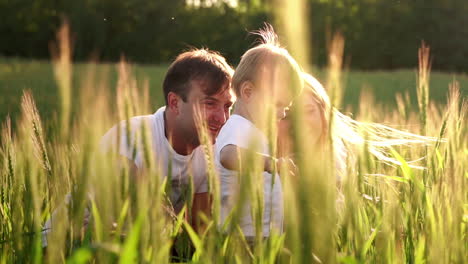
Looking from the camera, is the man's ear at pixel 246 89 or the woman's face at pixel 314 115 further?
the woman's face at pixel 314 115

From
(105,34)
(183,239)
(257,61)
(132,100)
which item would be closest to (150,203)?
(132,100)

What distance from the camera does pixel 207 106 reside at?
238 cm

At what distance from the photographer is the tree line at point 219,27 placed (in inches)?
995

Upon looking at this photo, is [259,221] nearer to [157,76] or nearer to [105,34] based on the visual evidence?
[157,76]

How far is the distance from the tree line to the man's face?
22.3 meters

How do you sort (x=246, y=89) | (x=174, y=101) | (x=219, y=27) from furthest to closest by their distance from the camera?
(x=219, y=27), (x=174, y=101), (x=246, y=89)

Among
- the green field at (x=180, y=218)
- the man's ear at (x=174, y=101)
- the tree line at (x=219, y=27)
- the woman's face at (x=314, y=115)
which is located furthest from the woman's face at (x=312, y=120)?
the tree line at (x=219, y=27)

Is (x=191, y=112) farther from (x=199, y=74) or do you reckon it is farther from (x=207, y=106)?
(x=199, y=74)

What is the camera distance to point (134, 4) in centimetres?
2656

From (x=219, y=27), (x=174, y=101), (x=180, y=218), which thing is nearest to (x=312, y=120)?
(x=174, y=101)

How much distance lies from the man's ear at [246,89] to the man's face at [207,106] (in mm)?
247

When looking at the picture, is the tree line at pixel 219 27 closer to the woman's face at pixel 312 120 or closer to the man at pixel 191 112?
the man at pixel 191 112

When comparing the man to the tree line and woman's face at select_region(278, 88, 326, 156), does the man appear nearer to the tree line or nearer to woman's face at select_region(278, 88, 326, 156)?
woman's face at select_region(278, 88, 326, 156)

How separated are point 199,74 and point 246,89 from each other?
0.42m
